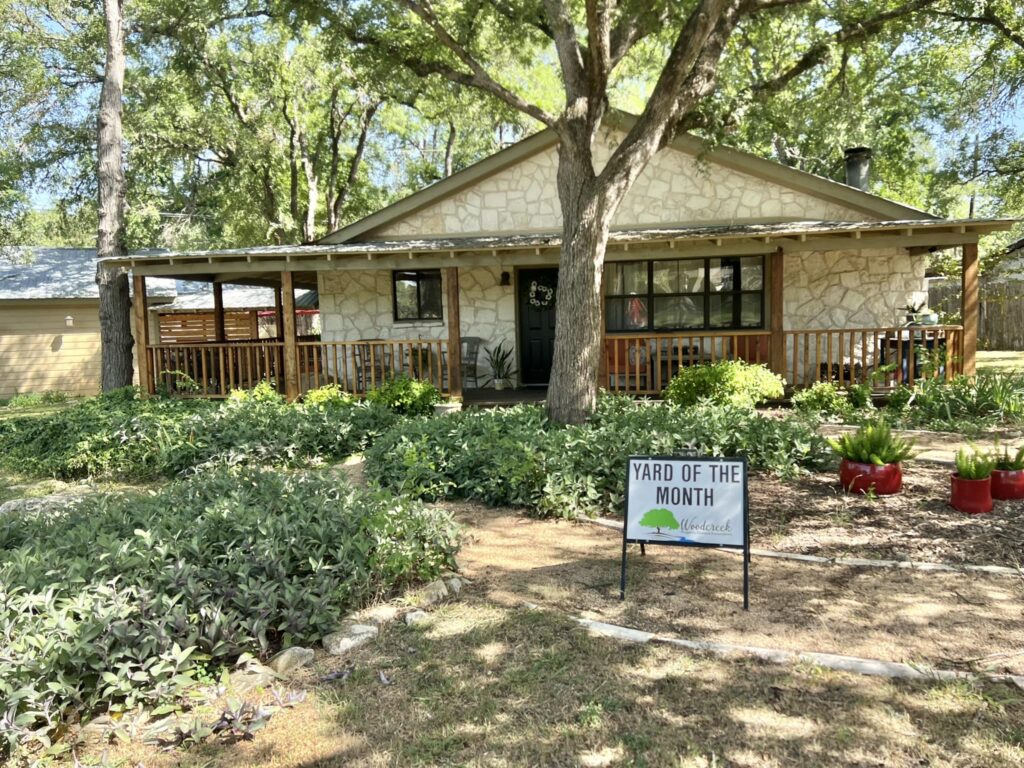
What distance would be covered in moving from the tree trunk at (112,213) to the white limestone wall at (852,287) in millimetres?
12121

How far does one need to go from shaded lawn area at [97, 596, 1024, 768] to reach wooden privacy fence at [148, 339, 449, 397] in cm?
839

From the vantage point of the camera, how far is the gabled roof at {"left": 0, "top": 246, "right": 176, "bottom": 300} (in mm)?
18031

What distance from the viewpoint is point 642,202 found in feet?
39.9

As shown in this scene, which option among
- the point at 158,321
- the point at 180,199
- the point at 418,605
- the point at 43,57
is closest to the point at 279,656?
the point at 418,605

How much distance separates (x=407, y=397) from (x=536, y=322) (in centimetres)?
353

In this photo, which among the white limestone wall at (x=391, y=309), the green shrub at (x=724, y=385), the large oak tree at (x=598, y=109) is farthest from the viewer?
the white limestone wall at (x=391, y=309)

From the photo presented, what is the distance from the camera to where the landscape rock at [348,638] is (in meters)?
3.41

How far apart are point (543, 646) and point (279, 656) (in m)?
1.23

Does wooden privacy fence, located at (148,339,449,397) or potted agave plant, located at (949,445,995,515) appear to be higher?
wooden privacy fence, located at (148,339,449,397)

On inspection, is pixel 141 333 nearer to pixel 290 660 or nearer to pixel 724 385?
pixel 724 385

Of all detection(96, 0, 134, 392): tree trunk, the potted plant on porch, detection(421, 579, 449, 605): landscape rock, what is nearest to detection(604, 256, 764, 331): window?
the potted plant on porch

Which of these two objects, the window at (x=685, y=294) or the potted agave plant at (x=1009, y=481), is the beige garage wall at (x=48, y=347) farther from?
the potted agave plant at (x=1009, y=481)

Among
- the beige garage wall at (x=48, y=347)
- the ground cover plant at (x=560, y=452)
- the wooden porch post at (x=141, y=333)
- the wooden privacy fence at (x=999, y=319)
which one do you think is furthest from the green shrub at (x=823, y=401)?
the beige garage wall at (x=48, y=347)

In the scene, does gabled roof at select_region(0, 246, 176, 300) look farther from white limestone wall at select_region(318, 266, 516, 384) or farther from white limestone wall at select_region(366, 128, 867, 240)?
white limestone wall at select_region(366, 128, 867, 240)
